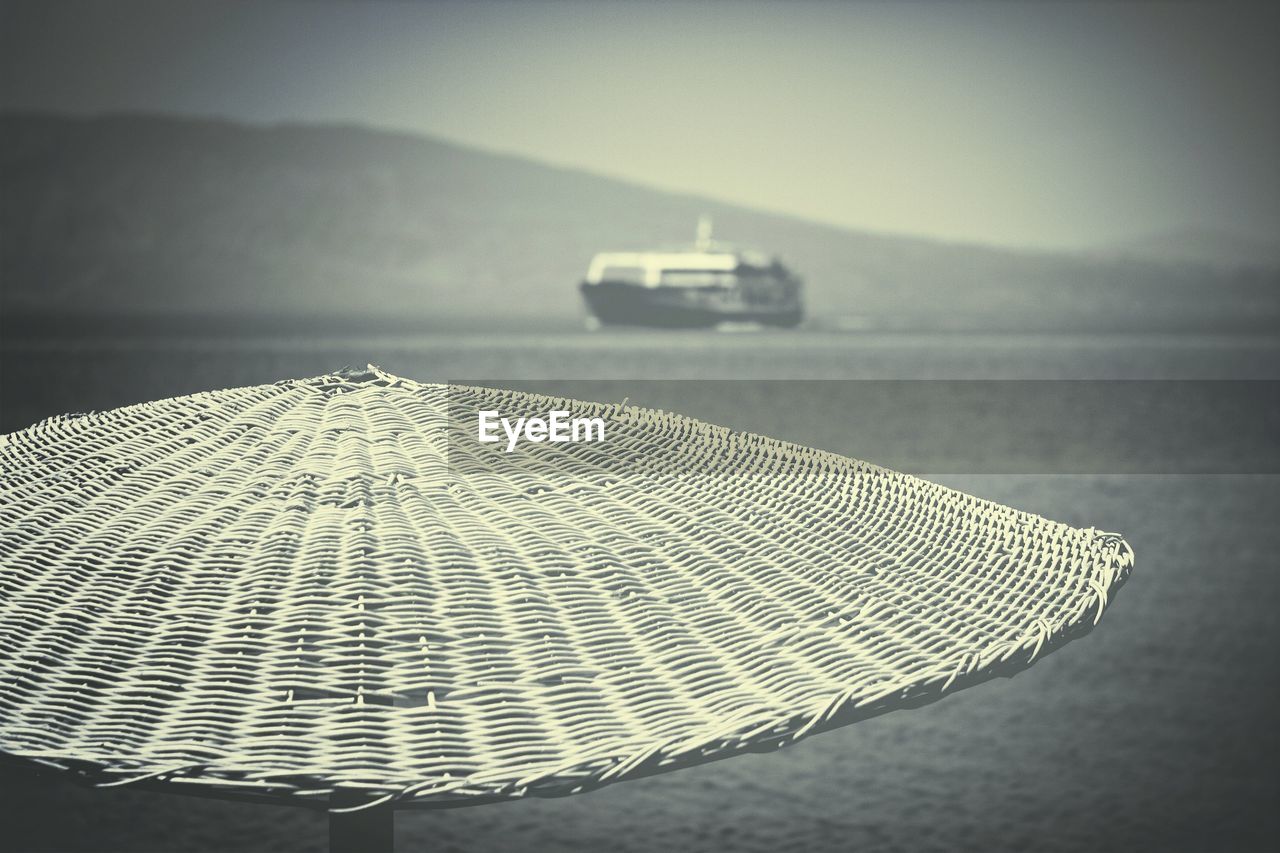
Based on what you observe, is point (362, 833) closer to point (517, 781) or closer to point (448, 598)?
point (448, 598)

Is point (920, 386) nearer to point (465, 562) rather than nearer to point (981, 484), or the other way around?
point (981, 484)

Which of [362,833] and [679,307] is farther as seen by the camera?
[679,307]

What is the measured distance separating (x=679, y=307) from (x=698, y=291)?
5.04 feet

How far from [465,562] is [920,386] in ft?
112

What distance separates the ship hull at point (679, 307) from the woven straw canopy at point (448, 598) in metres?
63.3

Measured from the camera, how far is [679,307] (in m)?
66.9

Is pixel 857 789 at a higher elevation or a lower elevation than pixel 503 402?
lower

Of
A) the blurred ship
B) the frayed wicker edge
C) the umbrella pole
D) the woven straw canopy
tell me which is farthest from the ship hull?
the frayed wicker edge

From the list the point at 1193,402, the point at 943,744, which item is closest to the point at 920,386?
the point at 1193,402

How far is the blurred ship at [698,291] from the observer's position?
6575 centimetres

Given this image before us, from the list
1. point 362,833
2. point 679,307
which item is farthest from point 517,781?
point 679,307

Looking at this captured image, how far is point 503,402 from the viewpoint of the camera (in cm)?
214

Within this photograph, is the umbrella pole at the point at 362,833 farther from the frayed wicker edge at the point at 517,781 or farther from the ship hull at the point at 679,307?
the ship hull at the point at 679,307

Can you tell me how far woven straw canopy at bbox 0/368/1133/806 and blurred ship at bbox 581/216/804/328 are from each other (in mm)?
63023
